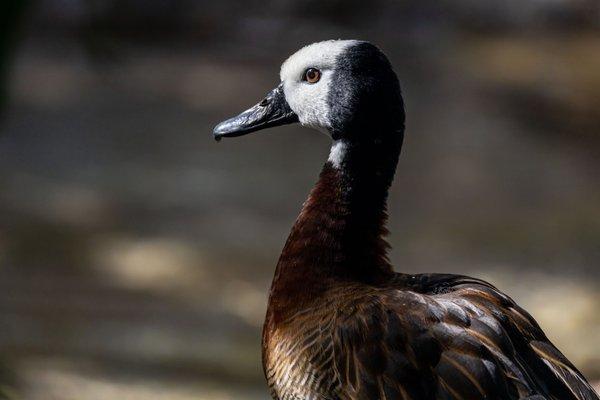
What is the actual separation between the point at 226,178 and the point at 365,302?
3185mm

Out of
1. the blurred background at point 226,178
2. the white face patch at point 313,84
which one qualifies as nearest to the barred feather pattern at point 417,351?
the white face patch at point 313,84

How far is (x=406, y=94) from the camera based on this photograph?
661cm

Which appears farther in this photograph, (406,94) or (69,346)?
(406,94)

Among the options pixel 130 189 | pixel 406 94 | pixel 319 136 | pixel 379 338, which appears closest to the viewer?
pixel 379 338

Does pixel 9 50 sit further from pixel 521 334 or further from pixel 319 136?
pixel 319 136

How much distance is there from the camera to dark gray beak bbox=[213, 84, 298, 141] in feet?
9.28

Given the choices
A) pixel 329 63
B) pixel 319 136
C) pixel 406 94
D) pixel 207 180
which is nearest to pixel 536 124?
pixel 406 94

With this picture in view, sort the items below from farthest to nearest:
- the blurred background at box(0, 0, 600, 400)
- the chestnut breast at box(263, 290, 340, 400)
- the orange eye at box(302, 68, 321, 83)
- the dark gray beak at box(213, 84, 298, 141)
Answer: the blurred background at box(0, 0, 600, 400) < the dark gray beak at box(213, 84, 298, 141) < the orange eye at box(302, 68, 321, 83) < the chestnut breast at box(263, 290, 340, 400)

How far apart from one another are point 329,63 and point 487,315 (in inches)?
28.3

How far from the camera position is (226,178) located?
561 cm

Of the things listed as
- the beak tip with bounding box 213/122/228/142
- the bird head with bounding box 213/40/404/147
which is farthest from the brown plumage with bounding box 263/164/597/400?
the beak tip with bounding box 213/122/228/142

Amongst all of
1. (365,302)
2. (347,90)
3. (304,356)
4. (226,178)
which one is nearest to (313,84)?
(347,90)

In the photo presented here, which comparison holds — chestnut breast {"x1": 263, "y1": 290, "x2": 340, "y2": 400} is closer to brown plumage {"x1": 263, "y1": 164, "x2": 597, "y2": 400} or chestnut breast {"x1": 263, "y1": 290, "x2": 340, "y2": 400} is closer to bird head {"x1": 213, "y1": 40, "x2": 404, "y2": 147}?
brown plumage {"x1": 263, "y1": 164, "x2": 597, "y2": 400}

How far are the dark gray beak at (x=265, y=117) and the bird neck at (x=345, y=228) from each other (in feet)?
0.68
